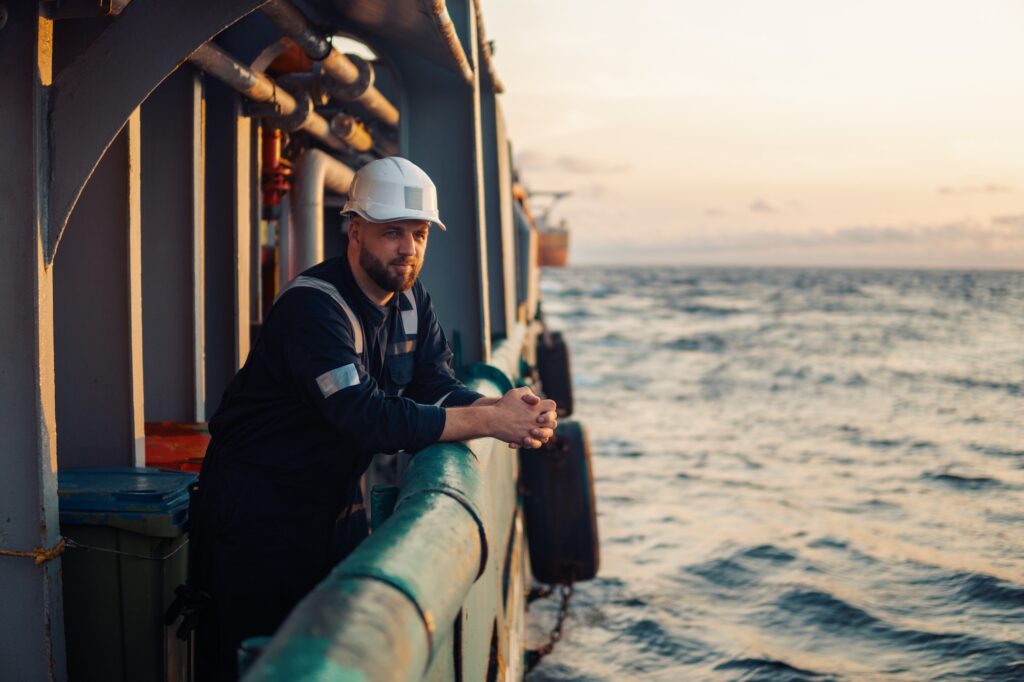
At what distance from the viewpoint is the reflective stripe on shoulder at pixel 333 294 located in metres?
2.96

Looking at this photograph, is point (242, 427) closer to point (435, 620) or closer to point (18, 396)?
point (18, 396)

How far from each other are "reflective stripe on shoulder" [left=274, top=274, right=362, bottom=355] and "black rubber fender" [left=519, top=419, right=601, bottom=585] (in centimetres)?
351

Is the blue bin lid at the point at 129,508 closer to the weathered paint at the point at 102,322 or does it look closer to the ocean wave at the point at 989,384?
the weathered paint at the point at 102,322

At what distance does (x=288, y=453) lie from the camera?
10.0 feet

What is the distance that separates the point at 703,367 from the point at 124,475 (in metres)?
26.6

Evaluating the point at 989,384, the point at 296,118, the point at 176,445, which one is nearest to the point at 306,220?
the point at 296,118

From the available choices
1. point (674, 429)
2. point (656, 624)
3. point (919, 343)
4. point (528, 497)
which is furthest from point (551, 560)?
point (919, 343)

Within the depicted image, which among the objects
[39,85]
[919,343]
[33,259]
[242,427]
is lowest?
[919,343]

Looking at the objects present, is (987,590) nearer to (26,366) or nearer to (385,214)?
(385,214)

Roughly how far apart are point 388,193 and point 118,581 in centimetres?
154

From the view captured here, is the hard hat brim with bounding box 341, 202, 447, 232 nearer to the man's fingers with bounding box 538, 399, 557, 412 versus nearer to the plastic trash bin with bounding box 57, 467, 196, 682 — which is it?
the man's fingers with bounding box 538, 399, 557, 412

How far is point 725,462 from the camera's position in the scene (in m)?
14.4

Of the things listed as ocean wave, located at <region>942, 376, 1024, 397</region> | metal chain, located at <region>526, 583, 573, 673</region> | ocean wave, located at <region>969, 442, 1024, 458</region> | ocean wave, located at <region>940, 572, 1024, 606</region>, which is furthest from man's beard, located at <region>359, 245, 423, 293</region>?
ocean wave, located at <region>942, 376, 1024, 397</region>

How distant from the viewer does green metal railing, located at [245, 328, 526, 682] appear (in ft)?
4.97
